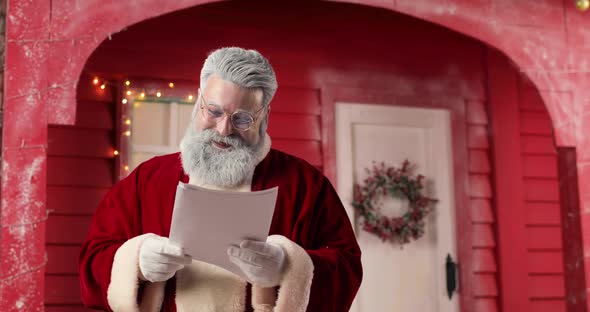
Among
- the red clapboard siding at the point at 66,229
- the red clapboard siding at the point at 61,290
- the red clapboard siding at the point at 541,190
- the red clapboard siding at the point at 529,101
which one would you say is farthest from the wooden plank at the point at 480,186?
the red clapboard siding at the point at 61,290

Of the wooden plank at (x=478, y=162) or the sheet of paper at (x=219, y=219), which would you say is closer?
the sheet of paper at (x=219, y=219)

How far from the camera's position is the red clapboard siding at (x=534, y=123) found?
581 cm

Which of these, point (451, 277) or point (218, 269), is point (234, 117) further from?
point (451, 277)

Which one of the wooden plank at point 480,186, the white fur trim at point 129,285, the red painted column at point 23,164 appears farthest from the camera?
the wooden plank at point 480,186

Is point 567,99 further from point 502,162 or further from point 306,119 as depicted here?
point 306,119

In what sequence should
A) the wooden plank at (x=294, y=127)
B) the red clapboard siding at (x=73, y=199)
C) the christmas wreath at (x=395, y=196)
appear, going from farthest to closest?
the christmas wreath at (x=395, y=196) < the wooden plank at (x=294, y=127) < the red clapboard siding at (x=73, y=199)

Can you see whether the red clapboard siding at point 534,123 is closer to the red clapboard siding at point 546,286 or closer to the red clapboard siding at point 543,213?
the red clapboard siding at point 543,213

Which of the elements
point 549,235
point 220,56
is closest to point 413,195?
point 549,235

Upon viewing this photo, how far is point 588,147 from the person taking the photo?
4512mm

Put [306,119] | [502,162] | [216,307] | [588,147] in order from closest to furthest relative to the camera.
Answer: [216,307] < [588,147] < [306,119] < [502,162]

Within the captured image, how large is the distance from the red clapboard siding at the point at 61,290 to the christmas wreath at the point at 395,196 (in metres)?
1.81

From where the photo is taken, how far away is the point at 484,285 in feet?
18.1

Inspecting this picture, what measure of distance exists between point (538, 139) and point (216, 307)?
405cm

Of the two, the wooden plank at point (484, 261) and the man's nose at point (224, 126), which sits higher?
the man's nose at point (224, 126)
